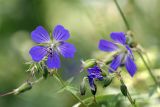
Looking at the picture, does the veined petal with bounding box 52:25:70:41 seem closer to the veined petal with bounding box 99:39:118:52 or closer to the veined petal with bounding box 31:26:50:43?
the veined petal with bounding box 31:26:50:43

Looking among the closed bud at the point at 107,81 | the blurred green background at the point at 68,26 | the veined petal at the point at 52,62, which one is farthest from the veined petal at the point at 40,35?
the blurred green background at the point at 68,26

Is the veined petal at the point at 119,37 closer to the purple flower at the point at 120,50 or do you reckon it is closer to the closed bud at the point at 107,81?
the purple flower at the point at 120,50

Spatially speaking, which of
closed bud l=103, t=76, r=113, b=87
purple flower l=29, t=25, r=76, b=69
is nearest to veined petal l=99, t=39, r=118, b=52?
purple flower l=29, t=25, r=76, b=69

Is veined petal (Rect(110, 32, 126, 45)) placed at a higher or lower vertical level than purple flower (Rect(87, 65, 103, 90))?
higher

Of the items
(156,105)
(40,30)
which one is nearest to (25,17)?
(156,105)

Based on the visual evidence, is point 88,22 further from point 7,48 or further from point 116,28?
point 7,48

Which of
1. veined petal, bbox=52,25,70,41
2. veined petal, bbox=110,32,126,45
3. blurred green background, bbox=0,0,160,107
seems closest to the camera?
veined petal, bbox=52,25,70,41

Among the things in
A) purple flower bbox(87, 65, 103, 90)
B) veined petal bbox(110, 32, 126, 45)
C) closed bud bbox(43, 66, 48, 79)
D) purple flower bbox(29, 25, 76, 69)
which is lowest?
purple flower bbox(87, 65, 103, 90)
